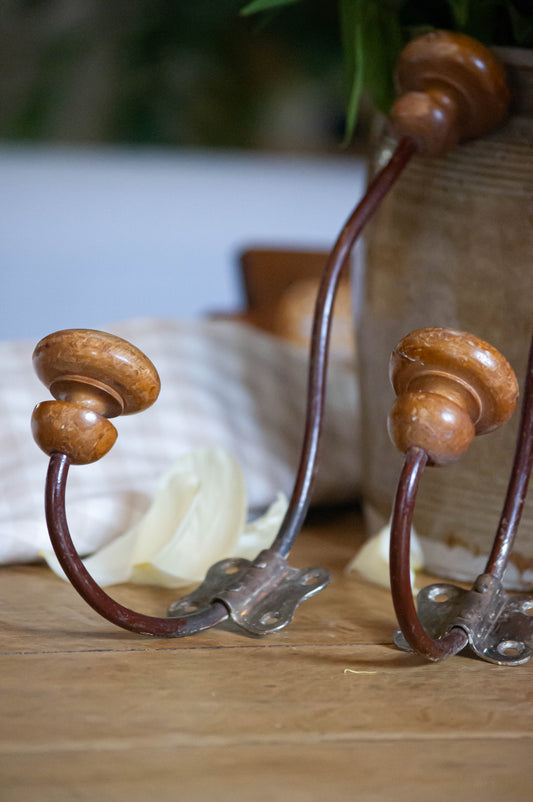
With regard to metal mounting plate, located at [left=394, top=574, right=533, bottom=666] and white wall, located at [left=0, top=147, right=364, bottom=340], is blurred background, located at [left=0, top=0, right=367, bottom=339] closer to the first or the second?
white wall, located at [left=0, top=147, right=364, bottom=340]

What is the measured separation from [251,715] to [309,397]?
0.14 m

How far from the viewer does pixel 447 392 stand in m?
0.27

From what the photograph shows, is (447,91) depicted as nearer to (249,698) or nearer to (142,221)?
(249,698)

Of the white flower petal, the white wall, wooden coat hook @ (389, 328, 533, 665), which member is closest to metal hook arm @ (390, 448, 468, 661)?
wooden coat hook @ (389, 328, 533, 665)

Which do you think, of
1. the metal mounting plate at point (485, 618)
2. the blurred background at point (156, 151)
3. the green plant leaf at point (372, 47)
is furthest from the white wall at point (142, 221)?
the metal mounting plate at point (485, 618)

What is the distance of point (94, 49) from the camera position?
1979mm

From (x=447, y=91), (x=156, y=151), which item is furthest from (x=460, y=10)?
(x=156, y=151)

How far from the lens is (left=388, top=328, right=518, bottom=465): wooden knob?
0.87 ft

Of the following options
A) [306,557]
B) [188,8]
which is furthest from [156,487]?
[188,8]

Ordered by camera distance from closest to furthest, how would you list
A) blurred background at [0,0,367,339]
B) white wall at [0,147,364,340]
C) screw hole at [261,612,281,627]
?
screw hole at [261,612,281,627]
blurred background at [0,0,367,339]
white wall at [0,147,364,340]

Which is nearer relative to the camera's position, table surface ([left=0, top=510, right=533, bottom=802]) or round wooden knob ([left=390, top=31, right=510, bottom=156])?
table surface ([left=0, top=510, right=533, bottom=802])

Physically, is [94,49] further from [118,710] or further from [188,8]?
[118,710]

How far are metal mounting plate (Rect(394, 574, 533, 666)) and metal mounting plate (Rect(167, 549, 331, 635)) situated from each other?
4cm

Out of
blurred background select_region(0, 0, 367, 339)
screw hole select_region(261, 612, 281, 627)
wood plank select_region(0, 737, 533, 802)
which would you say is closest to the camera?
wood plank select_region(0, 737, 533, 802)
